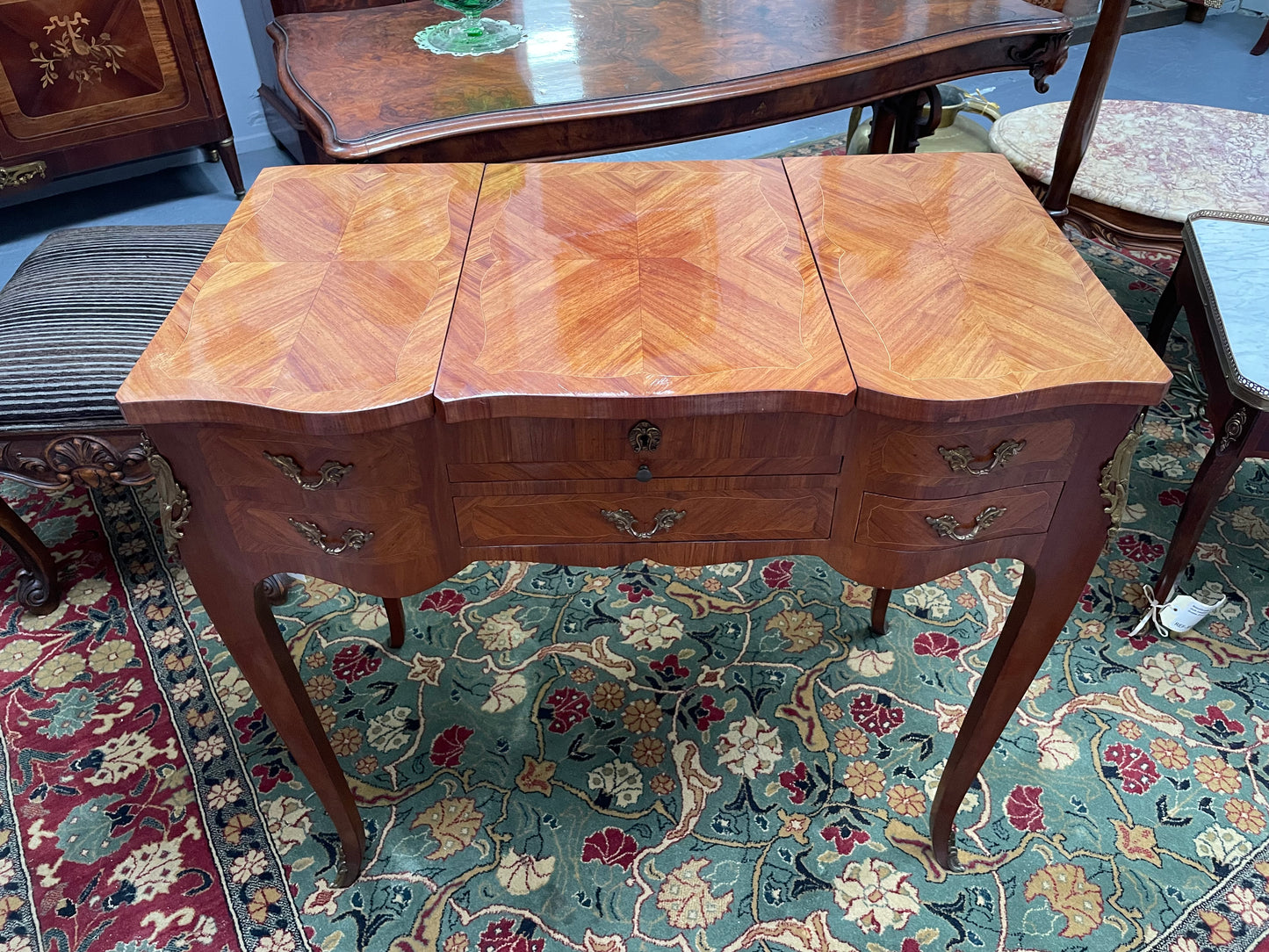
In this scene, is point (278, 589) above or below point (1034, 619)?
below

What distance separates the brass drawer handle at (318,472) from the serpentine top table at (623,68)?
69cm

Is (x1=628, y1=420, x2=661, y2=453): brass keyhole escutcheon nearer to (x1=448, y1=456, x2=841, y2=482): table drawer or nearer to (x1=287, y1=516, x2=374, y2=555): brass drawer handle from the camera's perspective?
(x1=448, y1=456, x2=841, y2=482): table drawer

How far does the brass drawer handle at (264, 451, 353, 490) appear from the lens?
959 mm

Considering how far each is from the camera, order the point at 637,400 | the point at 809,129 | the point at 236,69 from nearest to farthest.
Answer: the point at 637,400, the point at 236,69, the point at 809,129

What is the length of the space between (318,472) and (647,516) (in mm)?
375

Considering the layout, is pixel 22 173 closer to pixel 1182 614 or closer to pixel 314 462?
pixel 314 462

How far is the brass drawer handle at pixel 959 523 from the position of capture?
104 centimetres

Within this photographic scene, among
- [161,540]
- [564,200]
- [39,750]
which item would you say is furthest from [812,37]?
[39,750]

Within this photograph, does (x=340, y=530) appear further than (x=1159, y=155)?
No

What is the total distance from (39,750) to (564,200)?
136 centimetres

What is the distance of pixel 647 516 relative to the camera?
3.45 ft

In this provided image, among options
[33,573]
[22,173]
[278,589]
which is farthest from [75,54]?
[278,589]

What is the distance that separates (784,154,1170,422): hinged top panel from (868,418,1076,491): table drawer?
39 mm

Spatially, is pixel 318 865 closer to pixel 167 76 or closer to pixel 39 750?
pixel 39 750
